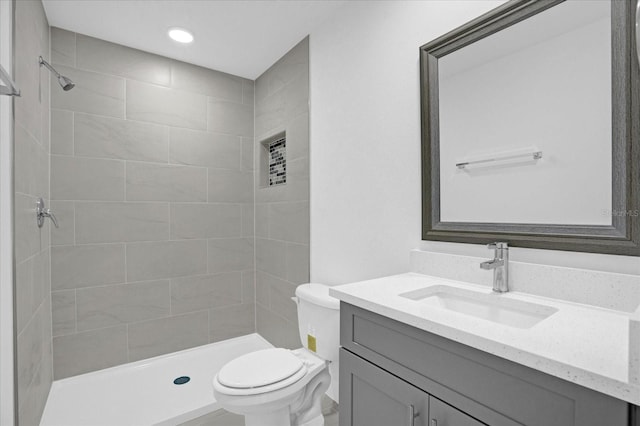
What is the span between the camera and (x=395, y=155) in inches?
62.8

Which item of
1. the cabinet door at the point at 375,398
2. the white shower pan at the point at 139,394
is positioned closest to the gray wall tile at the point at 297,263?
the white shower pan at the point at 139,394

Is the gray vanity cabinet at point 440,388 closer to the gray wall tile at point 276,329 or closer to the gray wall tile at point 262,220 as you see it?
the gray wall tile at point 276,329

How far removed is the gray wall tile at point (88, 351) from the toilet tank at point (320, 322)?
1.51 meters

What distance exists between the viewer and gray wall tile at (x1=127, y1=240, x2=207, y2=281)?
95.8 inches

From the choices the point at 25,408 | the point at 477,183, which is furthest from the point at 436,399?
the point at 25,408

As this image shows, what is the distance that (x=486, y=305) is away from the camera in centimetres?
113

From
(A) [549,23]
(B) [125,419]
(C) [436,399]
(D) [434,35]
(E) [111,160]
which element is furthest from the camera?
(E) [111,160]

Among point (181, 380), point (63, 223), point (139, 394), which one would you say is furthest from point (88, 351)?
point (63, 223)

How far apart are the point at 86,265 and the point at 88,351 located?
23.7 inches

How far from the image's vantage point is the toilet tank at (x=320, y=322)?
1.62 metres

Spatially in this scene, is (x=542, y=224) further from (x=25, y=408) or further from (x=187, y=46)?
(x=187, y=46)

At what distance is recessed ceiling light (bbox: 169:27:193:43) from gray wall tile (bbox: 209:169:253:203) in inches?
38.6

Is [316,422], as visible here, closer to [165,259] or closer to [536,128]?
[165,259]

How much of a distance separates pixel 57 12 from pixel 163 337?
2318 millimetres
